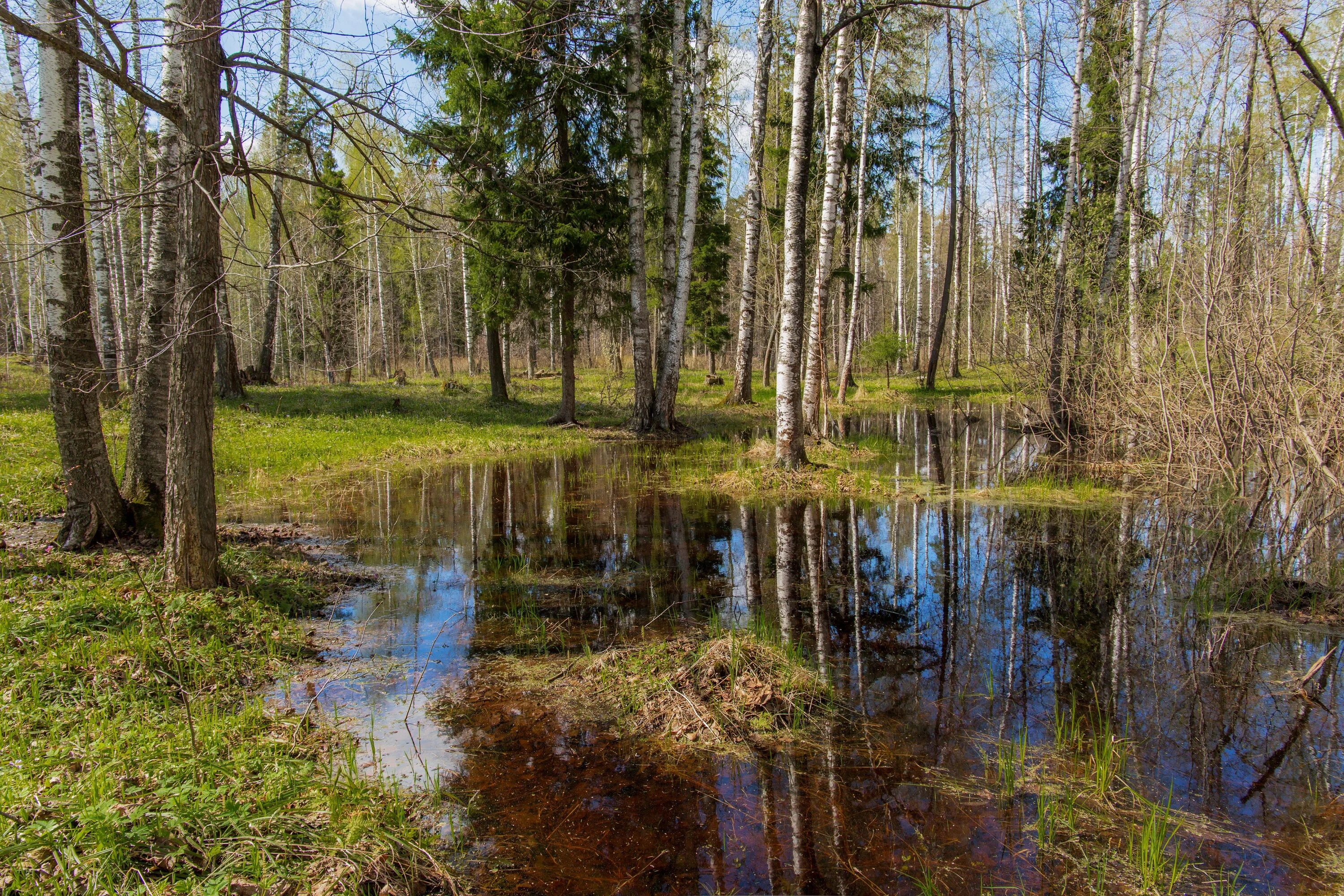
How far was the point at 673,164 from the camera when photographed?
16328mm

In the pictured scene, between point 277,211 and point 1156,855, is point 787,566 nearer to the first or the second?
point 1156,855

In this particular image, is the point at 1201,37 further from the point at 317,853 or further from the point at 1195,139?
the point at 317,853

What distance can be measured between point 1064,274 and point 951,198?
42.7ft

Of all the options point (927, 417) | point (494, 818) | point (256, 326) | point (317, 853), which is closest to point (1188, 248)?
point (494, 818)

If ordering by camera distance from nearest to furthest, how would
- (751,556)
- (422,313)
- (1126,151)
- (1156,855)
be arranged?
(1156,855) < (751,556) < (1126,151) < (422,313)

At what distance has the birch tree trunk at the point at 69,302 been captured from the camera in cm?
577

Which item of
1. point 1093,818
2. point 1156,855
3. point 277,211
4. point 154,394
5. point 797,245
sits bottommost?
point 1093,818

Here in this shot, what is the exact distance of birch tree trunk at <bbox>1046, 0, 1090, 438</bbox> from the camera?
13.5 m

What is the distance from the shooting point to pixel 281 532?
830 cm

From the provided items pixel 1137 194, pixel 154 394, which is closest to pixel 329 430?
pixel 154 394

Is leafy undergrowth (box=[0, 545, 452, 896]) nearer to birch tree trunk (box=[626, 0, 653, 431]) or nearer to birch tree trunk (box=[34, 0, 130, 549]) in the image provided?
birch tree trunk (box=[34, 0, 130, 549])

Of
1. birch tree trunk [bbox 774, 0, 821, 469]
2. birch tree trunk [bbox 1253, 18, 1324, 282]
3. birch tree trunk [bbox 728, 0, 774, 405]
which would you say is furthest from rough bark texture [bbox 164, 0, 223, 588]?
birch tree trunk [bbox 728, 0, 774, 405]

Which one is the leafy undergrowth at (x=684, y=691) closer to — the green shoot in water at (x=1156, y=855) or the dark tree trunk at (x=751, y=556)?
the dark tree trunk at (x=751, y=556)

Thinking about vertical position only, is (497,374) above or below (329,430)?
above
